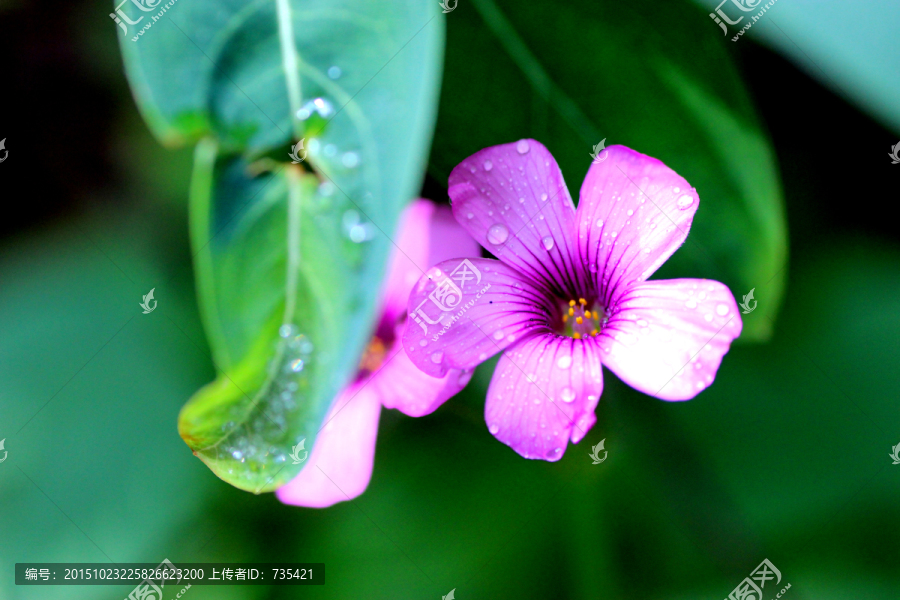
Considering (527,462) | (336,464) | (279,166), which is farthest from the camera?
(527,462)

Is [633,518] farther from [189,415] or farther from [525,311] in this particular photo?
[189,415]

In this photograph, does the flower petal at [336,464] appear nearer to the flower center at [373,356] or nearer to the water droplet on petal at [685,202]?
the flower center at [373,356]

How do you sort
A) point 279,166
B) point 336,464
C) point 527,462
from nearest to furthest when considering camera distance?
point 279,166 < point 336,464 < point 527,462

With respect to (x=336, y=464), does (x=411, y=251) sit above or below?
above

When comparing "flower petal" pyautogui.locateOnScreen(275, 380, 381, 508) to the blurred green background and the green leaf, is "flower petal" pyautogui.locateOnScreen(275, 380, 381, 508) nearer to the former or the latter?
the blurred green background

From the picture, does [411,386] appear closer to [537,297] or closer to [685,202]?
[537,297]

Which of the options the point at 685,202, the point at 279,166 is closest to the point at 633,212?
the point at 685,202

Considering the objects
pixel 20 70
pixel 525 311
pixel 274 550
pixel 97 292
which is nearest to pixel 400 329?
pixel 525 311

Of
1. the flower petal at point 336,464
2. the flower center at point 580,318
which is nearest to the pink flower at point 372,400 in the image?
the flower petal at point 336,464
